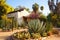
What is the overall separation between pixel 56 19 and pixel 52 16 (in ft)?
5.32

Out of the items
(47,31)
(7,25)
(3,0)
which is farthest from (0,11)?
(47,31)

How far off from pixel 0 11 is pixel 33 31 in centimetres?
2049

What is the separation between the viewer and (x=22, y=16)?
108 feet

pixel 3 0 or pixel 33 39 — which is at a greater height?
pixel 3 0

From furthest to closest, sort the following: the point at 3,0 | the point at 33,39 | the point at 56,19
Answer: the point at 3,0, the point at 56,19, the point at 33,39

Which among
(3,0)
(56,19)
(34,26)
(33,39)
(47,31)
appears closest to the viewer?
(33,39)

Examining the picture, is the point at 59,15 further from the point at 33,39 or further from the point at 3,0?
the point at 33,39

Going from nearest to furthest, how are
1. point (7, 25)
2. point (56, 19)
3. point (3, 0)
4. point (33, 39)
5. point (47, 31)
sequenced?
1. point (33, 39)
2. point (47, 31)
3. point (7, 25)
4. point (56, 19)
5. point (3, 0)

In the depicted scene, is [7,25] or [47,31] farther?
[7,25]

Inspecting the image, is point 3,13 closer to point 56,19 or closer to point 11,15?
point 11,15

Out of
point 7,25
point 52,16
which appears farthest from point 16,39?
point 52,16

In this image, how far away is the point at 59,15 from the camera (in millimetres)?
33844

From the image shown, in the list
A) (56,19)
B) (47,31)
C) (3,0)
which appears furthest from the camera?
(3,0)

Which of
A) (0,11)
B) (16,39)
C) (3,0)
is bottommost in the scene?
(16,39)
